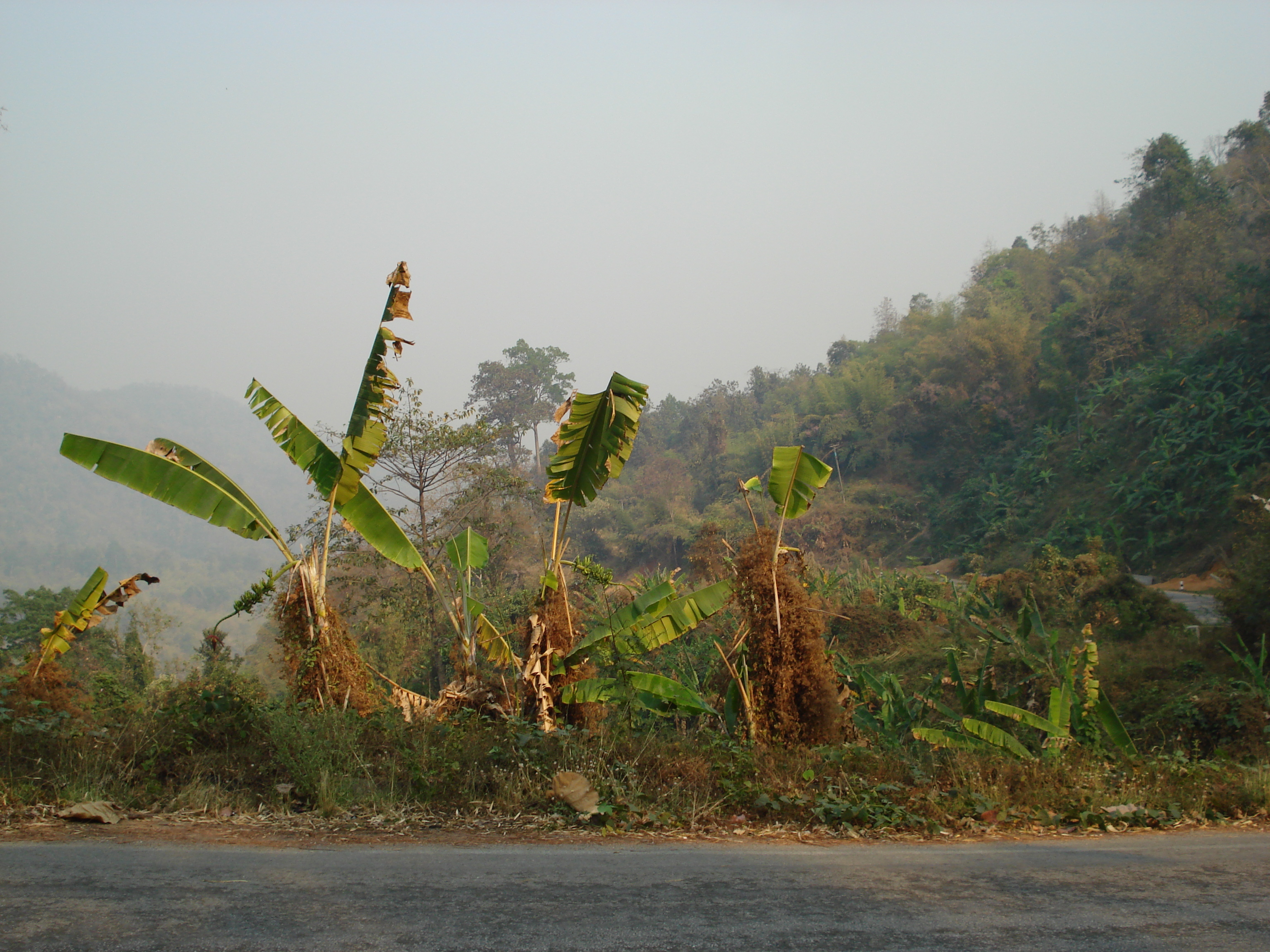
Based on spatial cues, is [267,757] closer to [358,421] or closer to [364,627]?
[358,421]

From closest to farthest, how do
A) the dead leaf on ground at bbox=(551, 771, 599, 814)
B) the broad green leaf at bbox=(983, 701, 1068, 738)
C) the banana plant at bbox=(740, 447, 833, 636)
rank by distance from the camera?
the dead leaf on ground at bbox=(551, 771, 599, 814) → the broad green leaf at bbox=(983, 701, 1068, 738) → the banana plant at bbox=(740, 447, 833, 636)

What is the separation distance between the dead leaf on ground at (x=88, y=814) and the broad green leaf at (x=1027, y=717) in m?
5.73

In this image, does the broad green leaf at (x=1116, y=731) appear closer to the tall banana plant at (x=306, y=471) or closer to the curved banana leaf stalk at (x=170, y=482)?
the tall banana plant at (x=306, y=471)

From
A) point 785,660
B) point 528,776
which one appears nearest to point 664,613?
point 785,660

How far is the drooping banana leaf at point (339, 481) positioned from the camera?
22.2 ft

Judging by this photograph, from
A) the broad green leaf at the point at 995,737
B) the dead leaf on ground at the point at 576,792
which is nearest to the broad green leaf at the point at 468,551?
the dead leaf on ground at the point at 576,792

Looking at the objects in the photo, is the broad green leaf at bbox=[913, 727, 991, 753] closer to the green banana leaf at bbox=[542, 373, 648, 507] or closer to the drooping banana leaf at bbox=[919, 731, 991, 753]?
the drooping banana leaf at bbox=[919, 731, 991, 753]

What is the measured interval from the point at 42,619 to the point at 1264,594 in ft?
86.0

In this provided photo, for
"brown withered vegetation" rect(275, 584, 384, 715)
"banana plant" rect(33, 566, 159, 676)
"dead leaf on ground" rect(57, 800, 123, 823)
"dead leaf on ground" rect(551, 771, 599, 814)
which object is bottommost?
"dead leaf on ground" rect(551, 771, 599, 814)

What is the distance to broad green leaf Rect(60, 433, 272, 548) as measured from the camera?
6.24 meters

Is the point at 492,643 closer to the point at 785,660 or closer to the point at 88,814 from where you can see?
the point at 785,660

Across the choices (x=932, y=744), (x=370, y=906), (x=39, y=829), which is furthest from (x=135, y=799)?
(x=932, y=744)

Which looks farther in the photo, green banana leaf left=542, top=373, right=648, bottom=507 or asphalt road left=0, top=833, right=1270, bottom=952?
green banana leaf left=542, top=373, right=648, bottom=507

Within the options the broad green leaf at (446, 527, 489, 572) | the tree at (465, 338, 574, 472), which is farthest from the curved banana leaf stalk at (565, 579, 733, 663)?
the tree at (465, 338, 574, 472)
